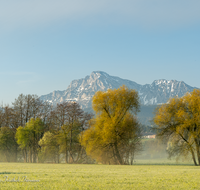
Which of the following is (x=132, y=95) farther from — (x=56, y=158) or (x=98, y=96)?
(x=56, y=158)

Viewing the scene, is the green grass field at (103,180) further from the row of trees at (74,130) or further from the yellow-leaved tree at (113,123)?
the row of trees at (74,130)

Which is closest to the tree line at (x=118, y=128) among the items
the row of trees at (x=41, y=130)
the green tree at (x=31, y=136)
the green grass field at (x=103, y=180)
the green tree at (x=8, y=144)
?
the row of trees at (x=41, y=130)

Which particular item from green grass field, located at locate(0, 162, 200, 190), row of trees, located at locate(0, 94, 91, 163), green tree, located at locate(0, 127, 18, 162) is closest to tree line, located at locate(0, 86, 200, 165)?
row of trees, located at locate(0, 94, 91, 163)

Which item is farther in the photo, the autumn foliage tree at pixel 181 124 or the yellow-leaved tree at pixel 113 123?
the yellow-leaved tree at pixel 113 123

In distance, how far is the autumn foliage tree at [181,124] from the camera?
42625mm

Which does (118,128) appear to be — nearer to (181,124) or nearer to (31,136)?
(181,124)

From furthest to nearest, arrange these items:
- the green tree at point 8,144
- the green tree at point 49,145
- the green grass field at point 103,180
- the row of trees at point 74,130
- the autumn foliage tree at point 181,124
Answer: the green tree at point 8,144
the green tree at point 49,145
the row of trees at point 74,130
the autumn foliage tree at point 181,124
the green grass field at point 103,180

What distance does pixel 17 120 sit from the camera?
7194 cm

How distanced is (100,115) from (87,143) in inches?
223

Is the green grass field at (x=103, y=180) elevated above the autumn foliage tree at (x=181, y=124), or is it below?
below

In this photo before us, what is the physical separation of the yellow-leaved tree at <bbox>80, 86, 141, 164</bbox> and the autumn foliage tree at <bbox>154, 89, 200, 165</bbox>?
5279 mm

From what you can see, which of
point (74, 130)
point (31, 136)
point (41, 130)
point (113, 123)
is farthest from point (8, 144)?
point (113, 123)

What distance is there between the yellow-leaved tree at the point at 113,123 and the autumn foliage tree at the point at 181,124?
5.28m

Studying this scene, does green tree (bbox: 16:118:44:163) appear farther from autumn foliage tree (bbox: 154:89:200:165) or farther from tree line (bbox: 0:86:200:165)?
autumn foliage tree (bbox: 154:89:200:165)
